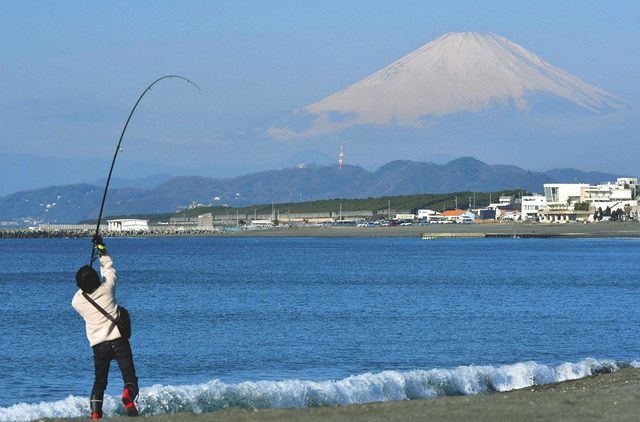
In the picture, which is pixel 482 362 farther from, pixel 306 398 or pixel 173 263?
pixel 173 263

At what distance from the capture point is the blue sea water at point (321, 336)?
17.9 meters

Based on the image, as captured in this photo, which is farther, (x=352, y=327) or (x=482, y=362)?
(x=352, y=327)

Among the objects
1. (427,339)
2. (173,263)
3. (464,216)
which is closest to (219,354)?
(427,339)

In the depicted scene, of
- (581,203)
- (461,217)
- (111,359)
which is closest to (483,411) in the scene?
(111,359)

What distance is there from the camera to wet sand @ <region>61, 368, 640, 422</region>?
10945 millimetres

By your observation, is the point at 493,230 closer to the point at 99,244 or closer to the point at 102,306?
the point at 99,244

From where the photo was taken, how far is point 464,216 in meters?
183

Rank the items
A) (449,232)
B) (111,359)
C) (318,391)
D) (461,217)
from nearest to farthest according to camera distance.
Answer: (111,359)
(318,391)
(449,232)
(461,217)

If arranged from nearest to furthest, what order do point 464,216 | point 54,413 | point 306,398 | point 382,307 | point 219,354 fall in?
point 54,413
point 306,398
point 219,354
point 382,307
point 464,216

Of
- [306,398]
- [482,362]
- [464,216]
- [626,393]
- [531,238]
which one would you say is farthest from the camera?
[464,216]

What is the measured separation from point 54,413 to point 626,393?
24.0ft

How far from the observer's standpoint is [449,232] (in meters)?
144

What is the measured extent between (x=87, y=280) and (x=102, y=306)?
305 mm

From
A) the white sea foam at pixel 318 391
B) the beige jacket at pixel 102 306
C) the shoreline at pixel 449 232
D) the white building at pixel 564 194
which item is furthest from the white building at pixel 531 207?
the beige jacket at pixel 102 306
